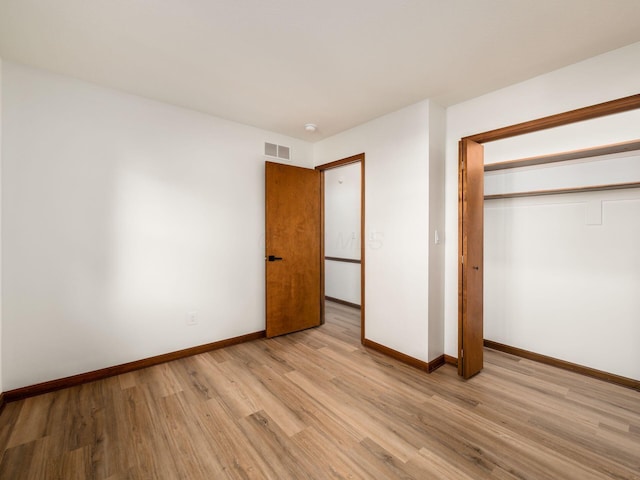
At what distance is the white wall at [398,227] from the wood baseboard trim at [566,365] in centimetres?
103

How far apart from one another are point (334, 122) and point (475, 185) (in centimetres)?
168

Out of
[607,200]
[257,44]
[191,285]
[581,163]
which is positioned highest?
Result: [257,44]

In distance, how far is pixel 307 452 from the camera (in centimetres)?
173

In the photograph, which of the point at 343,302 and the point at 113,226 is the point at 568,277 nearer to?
the point at 343,302

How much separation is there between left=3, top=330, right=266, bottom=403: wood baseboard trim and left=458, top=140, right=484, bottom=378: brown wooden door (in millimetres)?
2370

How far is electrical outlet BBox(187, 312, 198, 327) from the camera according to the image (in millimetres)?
3059

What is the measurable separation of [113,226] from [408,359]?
10.0ft

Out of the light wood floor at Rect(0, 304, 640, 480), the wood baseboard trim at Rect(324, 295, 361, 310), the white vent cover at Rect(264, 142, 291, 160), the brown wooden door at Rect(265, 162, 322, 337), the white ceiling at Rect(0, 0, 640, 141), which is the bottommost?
the light wood floor at Rect(0, 304, 640, 480)

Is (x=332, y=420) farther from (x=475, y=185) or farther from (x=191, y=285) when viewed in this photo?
(x=475, y=185)

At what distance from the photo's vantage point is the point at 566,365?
2734mm

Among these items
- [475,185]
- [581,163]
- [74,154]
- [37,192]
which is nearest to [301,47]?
[475,185]

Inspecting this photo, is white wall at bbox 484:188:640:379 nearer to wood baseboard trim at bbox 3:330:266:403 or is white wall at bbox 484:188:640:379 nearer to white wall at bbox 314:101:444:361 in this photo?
white wall at bbox 314:101:444:361

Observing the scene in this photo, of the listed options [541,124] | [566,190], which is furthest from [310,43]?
[566,190]

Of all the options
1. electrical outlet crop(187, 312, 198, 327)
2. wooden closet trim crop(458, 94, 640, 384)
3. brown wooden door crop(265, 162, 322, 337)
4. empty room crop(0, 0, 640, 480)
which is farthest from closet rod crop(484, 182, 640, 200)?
electrical outlet crop(187, 312, 198, 327)
